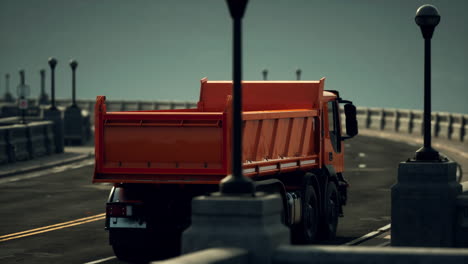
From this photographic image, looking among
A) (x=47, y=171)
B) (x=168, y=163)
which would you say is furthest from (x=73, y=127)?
(x=168, y=163)

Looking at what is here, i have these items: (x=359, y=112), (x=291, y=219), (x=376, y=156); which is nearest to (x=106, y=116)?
(x=291, y=219)

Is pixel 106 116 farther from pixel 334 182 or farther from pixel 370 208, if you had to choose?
pixel 370 208

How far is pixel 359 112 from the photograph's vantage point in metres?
77.7

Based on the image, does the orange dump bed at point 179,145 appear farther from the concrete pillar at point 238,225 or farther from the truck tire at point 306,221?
the concrete pillar at point 238,225

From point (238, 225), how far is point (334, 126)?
1045 centimetres

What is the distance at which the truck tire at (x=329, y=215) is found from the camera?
2159cm

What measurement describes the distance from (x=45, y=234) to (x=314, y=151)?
206 inches

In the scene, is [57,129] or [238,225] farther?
[57,129]

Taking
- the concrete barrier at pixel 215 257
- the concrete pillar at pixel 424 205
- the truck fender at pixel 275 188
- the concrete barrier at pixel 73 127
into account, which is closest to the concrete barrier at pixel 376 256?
the concrete barrier at pixel 215 257

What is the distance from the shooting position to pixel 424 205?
17.7m

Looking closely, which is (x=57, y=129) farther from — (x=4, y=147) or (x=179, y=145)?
(x=179, y=145)

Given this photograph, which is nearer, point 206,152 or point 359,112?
point 206,152

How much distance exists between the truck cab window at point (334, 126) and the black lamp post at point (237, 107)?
9.55 meters

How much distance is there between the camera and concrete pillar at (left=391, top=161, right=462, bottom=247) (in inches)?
693
